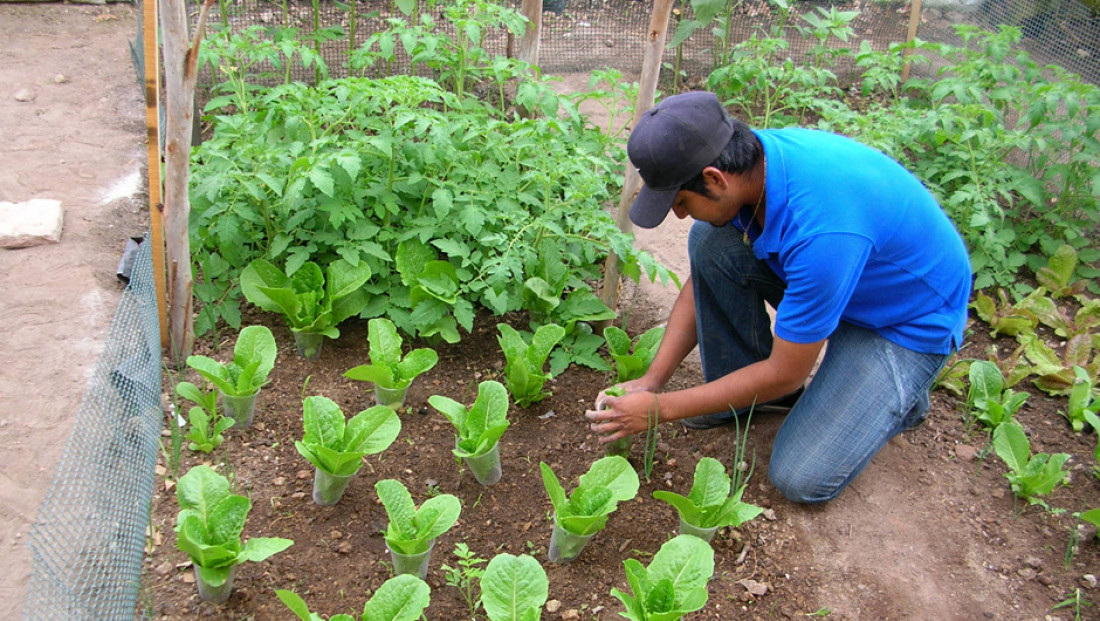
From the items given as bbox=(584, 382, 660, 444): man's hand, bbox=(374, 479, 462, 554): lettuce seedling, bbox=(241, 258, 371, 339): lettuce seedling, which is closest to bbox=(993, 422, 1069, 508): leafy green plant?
bbox=(584, 382, 660, 444): man's hand

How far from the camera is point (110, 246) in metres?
3.67

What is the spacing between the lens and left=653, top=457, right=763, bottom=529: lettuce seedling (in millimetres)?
2527

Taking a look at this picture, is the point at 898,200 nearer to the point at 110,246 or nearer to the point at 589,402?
the point at 589,402

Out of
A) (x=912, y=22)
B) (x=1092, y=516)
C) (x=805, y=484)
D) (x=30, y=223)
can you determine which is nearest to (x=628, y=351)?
(x=805, y=484)

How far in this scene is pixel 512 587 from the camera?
2.20 m

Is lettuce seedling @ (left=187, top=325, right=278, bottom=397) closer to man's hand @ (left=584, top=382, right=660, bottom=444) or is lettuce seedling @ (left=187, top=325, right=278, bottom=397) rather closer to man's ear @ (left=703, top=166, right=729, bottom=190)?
man's hand @ (left=584, top=382, right=660, bottom=444)

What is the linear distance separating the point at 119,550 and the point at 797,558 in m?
1.89

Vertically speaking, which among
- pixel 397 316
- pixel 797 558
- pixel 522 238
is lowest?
pixel 797 558

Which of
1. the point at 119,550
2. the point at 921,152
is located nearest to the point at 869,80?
the point at 921,152

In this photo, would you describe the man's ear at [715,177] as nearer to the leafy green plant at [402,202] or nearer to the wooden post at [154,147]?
the leafy green plant at [402,202]

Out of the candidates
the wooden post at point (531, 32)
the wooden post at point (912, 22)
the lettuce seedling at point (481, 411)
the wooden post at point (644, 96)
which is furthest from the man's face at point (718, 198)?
the wooden post at point (912, 22)

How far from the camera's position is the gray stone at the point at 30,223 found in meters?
3.57

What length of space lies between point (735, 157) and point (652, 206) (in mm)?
254

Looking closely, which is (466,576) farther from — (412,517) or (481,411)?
(481,411)
